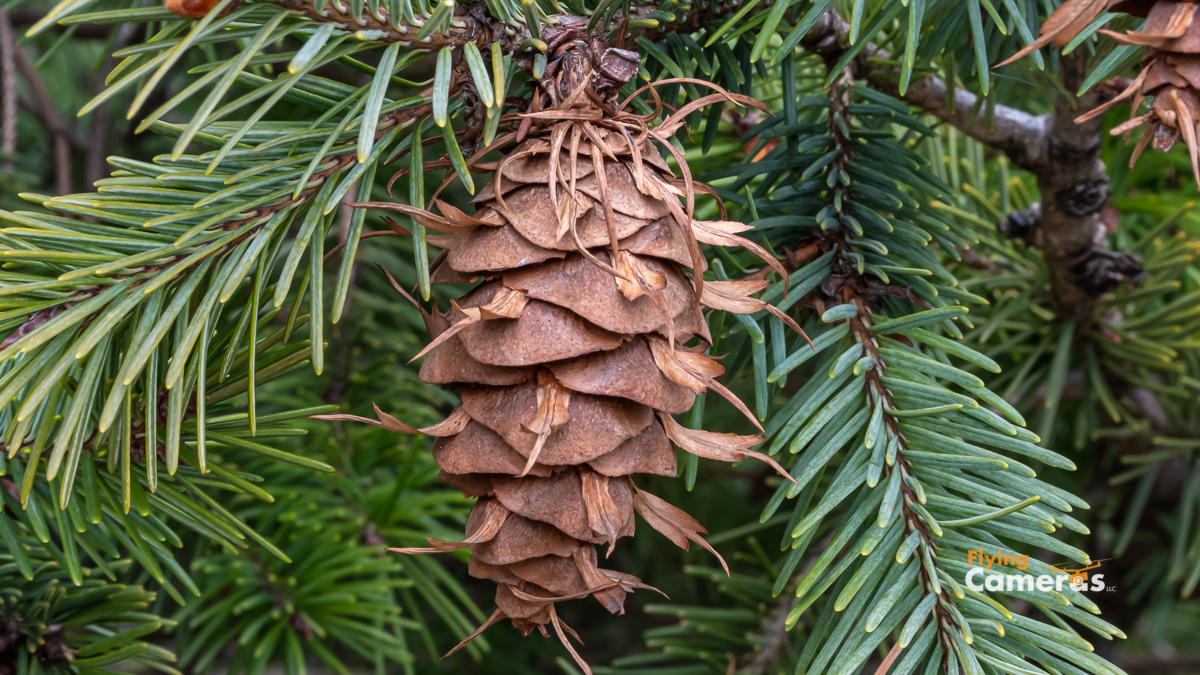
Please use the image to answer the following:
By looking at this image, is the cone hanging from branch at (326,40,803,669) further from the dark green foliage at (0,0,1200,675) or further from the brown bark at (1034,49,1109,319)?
the brown bark at (1034,49,1109,319)

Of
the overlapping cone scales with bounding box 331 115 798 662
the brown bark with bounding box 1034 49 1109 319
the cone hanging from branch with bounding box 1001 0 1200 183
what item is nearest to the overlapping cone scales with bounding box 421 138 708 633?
the overlapping cone scales with bounding box 331 115 798 662

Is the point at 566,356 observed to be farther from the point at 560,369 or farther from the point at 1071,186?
the point at 1071,186

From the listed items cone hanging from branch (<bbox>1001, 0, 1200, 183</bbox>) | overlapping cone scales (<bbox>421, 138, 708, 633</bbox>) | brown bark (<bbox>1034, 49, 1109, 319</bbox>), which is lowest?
overlapping cone scales (<bbox>421, 138, 708, 633</bbox>)

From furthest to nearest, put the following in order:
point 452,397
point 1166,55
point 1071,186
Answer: point 452,397 < point 1071,186 < point 1166,55

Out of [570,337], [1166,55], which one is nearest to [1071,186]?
[1166,55]

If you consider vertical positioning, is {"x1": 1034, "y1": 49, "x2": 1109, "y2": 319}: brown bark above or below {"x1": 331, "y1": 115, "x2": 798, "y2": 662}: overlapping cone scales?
above

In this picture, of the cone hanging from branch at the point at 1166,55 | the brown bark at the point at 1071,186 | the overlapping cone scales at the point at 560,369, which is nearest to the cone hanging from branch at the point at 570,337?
the overlapping cone scales at the point at 560,369

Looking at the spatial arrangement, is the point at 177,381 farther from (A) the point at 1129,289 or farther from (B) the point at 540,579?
(A) the point at 1129,289
